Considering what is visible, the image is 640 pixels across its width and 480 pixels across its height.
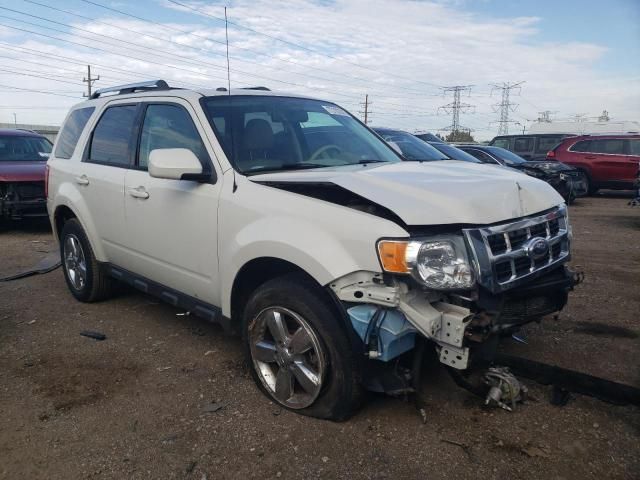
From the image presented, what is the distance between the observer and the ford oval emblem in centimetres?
277

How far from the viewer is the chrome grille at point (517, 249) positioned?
2.52 meters

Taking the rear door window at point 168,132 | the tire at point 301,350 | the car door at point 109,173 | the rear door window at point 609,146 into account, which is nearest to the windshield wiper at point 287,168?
the rear door window at point 168,132

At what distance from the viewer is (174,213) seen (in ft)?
11.9

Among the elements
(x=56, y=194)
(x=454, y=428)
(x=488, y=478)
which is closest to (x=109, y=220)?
(x=56, y=194)

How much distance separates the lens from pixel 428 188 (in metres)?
2.73

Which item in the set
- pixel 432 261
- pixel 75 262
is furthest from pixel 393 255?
pixel 75 262

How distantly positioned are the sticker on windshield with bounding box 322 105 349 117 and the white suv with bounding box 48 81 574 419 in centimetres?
2

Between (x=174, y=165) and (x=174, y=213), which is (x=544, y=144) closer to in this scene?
(x=174, y=213)

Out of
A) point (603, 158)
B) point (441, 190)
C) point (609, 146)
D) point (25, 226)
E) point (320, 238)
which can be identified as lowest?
point (25, 226)

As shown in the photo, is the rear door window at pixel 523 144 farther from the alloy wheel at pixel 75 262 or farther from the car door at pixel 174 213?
the car door at pixel 174 213

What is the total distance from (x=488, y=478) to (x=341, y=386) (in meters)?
0.82

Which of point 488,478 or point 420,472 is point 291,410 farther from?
point 488,478

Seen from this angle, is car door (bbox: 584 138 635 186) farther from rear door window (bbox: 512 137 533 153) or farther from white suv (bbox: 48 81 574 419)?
white suv (bbox: 48 81 574 419)

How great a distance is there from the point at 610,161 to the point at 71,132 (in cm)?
1403
